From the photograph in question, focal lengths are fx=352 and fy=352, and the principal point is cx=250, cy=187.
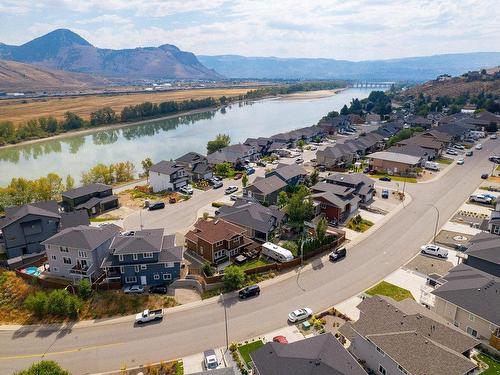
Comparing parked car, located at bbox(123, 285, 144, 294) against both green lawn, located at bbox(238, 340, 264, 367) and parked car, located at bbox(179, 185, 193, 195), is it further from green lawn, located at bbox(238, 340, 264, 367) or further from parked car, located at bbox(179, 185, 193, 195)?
parked car, located at bbox(179, 185, 193, 195)

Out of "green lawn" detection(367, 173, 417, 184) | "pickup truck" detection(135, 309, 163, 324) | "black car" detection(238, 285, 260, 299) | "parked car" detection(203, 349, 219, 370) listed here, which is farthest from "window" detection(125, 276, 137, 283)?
"green lawn" detection(367, 173, 417, 184)

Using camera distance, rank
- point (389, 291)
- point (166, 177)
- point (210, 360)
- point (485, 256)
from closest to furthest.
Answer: point (210, 360) → point (485, 256) → point (389, 291) → point (166, 177)

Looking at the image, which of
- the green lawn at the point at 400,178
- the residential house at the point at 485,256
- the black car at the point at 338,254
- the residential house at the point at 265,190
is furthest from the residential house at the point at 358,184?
the residential house at the point at 485,256

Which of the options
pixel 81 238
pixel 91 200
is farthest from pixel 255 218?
pixel 91 200

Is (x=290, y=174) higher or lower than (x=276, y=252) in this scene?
higher

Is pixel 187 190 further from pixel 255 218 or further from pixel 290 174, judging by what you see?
pixel 255 218

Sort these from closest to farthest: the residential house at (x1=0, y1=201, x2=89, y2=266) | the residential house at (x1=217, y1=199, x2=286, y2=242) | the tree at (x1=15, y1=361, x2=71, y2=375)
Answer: the tree at (x1=15, y1=361, x2=71, y2=375), the residential house at (x1=0, y1=201, x2=89, y2=266), the residential house at (x1=217, y1=199, x2=286, y2=242)

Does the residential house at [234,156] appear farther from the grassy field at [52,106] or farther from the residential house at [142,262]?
the grassy field at [52,106]
